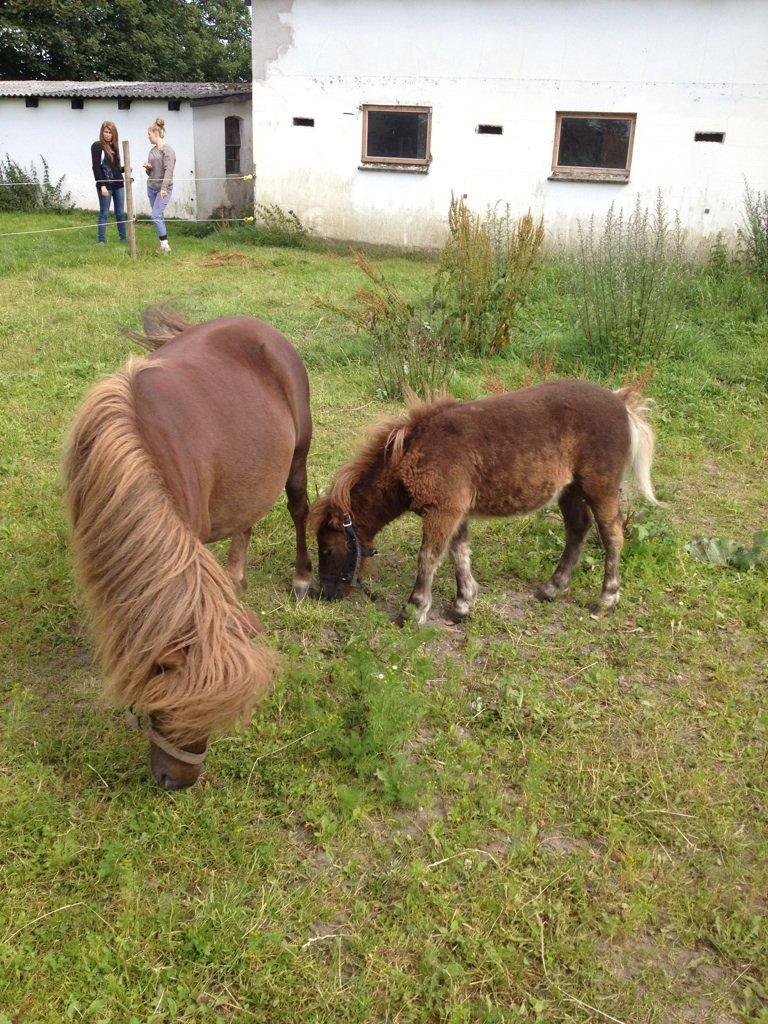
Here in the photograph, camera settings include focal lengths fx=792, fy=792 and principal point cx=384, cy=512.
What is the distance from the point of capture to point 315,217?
51.6ft

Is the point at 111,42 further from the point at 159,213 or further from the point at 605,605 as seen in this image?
the point at 605,605

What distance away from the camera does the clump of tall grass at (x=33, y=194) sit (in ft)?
65.2

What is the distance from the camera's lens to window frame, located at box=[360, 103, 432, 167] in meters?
14.4

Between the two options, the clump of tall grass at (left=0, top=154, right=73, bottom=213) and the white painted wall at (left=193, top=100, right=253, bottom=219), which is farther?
the clump of tall grass at (left=0, top=154, right=73, bottom=213)

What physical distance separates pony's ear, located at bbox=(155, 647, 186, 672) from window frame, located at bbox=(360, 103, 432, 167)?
13999mm

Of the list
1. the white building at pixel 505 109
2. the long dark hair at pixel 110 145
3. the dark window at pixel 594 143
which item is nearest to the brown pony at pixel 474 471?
the white building at pixel 505 109

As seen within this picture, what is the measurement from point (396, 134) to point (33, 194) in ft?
34.4

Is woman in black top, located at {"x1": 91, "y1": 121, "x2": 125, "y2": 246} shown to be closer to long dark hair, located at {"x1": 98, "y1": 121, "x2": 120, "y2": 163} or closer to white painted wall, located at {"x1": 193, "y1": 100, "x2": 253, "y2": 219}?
long dark hair, located at {"x1": 98, "y1": 121, "x2": 120, "y2": 163}

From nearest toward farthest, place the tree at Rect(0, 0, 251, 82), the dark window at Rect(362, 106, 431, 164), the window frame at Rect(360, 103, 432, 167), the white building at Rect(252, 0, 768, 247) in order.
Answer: the white building at Rect(252, 0, 768, 247)
the window frame at Rect(360, 103, 432, 167)
the dark window at Rect(362, 106, 431, 164)
the tree at Rect(0, 0, 251, 82)

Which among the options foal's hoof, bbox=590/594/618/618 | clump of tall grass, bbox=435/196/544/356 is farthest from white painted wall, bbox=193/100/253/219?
foal's hoof, bbox=590/594/618/618

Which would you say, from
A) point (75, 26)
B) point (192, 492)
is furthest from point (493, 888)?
point (75, 26)

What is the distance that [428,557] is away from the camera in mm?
4285

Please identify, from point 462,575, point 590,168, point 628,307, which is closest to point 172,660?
point 462,575

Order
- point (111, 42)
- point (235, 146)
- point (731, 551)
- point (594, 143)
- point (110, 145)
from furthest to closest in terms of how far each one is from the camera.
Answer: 1. point (111, 42)
2. point (235, 146)
3. point (110, 145)
4. point (594, 143)
5. point (731, 551)
